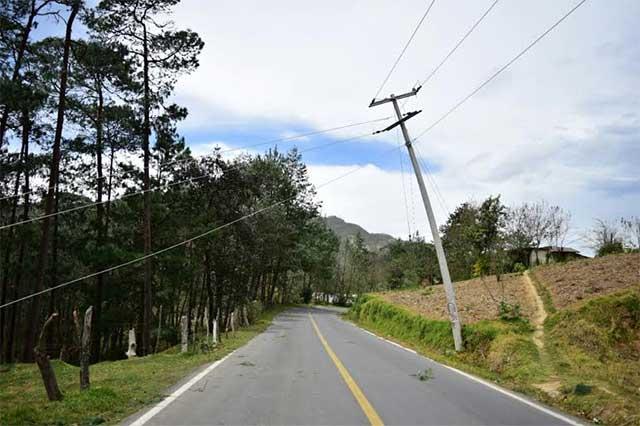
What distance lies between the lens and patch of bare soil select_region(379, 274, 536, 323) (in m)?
17.3

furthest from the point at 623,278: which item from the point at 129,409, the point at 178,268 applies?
the point at 178,268

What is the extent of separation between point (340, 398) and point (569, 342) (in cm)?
709

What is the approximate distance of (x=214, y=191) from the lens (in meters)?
33.2

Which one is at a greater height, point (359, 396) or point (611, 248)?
point (611, 248)

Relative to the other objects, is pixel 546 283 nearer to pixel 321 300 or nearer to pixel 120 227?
pixel 120 227

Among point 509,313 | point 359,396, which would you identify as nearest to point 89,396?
point 359,396

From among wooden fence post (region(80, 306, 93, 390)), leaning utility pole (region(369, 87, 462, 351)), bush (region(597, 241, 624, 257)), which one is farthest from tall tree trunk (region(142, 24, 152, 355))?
bush (region(597, 241, 624, 257))

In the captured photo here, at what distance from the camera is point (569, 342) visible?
39.9 ft

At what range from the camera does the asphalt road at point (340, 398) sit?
651cm

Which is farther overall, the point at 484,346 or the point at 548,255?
the point at 548,255

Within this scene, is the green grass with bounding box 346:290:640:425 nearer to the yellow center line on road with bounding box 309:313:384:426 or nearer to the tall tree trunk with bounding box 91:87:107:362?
the yellow center line on road with bounding box 309:313:384:426

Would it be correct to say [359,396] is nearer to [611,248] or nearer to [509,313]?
[509,313]

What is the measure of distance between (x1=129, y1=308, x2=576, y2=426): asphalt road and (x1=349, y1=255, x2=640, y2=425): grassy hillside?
913 millimetres

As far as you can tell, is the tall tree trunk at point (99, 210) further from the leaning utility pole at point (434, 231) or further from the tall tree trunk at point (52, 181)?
the leaning utility pole at point (434, 231)
